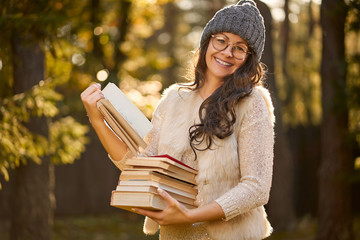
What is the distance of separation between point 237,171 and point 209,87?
537mm

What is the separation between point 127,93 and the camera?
1112 centimetres

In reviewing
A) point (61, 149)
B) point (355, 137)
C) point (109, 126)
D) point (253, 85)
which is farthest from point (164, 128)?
point (355, 137)

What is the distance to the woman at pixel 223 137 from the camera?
262cm

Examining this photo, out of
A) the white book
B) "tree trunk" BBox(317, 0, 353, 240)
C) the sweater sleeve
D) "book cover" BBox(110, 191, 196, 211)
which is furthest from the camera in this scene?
"tree trunk" BBox(317, 0, 353, 240)

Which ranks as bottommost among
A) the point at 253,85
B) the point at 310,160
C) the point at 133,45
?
the point at 253,85

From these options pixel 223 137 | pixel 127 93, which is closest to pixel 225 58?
pixel 223 137

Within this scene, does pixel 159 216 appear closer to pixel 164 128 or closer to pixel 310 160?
pixel 164 128

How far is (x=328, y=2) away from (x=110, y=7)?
19.7 ft

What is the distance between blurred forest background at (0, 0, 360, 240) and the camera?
6113 millimetres

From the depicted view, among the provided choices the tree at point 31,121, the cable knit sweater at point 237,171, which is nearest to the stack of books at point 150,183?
the cable knit sweater at point 237,171

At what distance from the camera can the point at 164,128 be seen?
303cm

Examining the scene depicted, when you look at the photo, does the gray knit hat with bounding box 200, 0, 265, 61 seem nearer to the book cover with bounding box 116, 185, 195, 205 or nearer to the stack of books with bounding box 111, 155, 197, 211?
the stack of books with bounding box 111, 155, 197, 211

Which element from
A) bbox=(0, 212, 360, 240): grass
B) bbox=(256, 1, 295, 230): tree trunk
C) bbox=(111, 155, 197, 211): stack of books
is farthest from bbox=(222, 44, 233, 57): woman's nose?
bbox=(0, 212, 360, 240): grass

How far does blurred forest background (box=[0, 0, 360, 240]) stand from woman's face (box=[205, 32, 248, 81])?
386 millimetres
